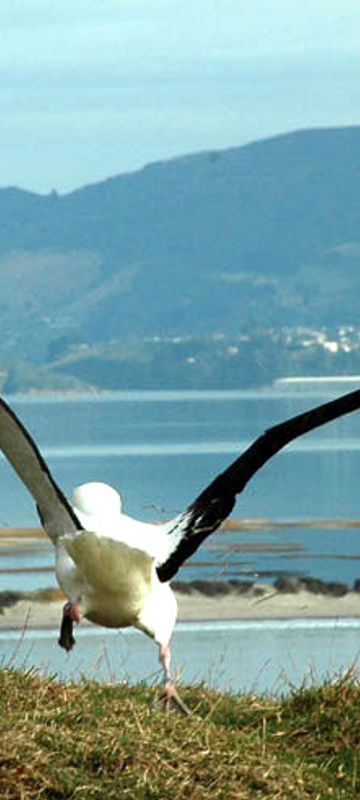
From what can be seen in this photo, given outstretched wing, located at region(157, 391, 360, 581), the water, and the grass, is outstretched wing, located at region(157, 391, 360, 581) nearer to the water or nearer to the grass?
the water

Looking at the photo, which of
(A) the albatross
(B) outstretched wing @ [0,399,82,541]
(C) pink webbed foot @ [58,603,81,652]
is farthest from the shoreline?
(B) outstretched wing @ [0,399,82,541]

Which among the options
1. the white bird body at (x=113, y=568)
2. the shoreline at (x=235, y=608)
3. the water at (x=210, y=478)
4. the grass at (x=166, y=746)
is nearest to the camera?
the grass at (x=166, y=746)

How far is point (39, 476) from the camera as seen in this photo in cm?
730

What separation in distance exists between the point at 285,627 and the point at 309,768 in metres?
20.2

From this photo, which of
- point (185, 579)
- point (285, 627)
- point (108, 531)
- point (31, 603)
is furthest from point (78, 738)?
point (185, 579)

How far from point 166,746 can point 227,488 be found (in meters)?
1.20

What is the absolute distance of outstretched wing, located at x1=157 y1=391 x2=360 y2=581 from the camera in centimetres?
761

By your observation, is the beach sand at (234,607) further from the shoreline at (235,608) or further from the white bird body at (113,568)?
the white bird body at (113,568)

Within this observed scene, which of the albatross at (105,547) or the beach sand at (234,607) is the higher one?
the albatross at (105,547)

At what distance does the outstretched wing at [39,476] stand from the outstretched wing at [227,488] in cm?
52

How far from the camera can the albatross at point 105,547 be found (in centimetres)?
693

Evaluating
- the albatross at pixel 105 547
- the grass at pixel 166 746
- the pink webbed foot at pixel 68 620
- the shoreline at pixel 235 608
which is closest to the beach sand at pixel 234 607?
the shoreline at pixel 235 608

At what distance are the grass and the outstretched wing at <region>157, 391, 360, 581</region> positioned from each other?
0.69 m

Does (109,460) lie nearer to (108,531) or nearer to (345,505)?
(345,505)
